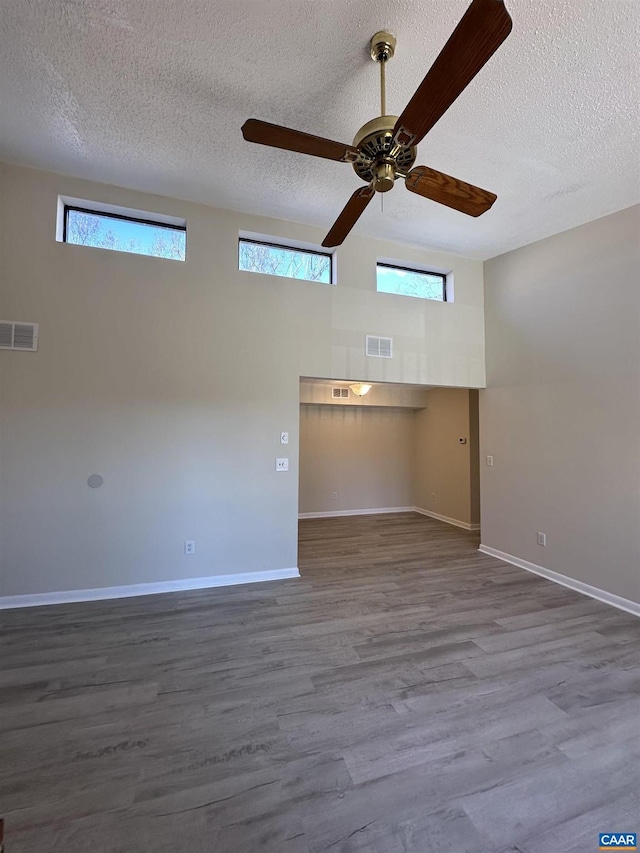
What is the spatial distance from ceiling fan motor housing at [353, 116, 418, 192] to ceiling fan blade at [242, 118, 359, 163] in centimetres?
6

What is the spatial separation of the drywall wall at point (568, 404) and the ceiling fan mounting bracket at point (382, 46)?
2.70 meters

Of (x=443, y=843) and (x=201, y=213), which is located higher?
(x=201, y=213)

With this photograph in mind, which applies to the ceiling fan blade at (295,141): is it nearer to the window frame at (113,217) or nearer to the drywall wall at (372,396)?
the window frame at (113,217)

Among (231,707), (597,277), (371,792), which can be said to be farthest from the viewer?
(597,277)

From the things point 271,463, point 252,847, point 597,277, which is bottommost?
point 252,847

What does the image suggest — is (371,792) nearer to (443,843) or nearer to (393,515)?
Result: (443,843)

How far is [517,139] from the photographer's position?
94.3 inches

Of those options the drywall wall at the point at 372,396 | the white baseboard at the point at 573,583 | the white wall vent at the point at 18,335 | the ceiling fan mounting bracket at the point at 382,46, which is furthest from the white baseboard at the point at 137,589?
the ceiling fan mounting bracket at the point at 382,46

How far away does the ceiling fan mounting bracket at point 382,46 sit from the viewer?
1744 mm

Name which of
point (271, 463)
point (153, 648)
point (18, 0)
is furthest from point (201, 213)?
point (153, 648)

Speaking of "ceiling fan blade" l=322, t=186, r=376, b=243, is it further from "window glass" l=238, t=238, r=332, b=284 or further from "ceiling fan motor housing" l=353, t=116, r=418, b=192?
"window glass" l=238, t=238, r=332, b=284

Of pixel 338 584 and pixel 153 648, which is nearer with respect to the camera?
pixel 153 648

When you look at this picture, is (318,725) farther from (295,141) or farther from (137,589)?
A: (295,141)

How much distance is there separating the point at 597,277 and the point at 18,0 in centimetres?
442
